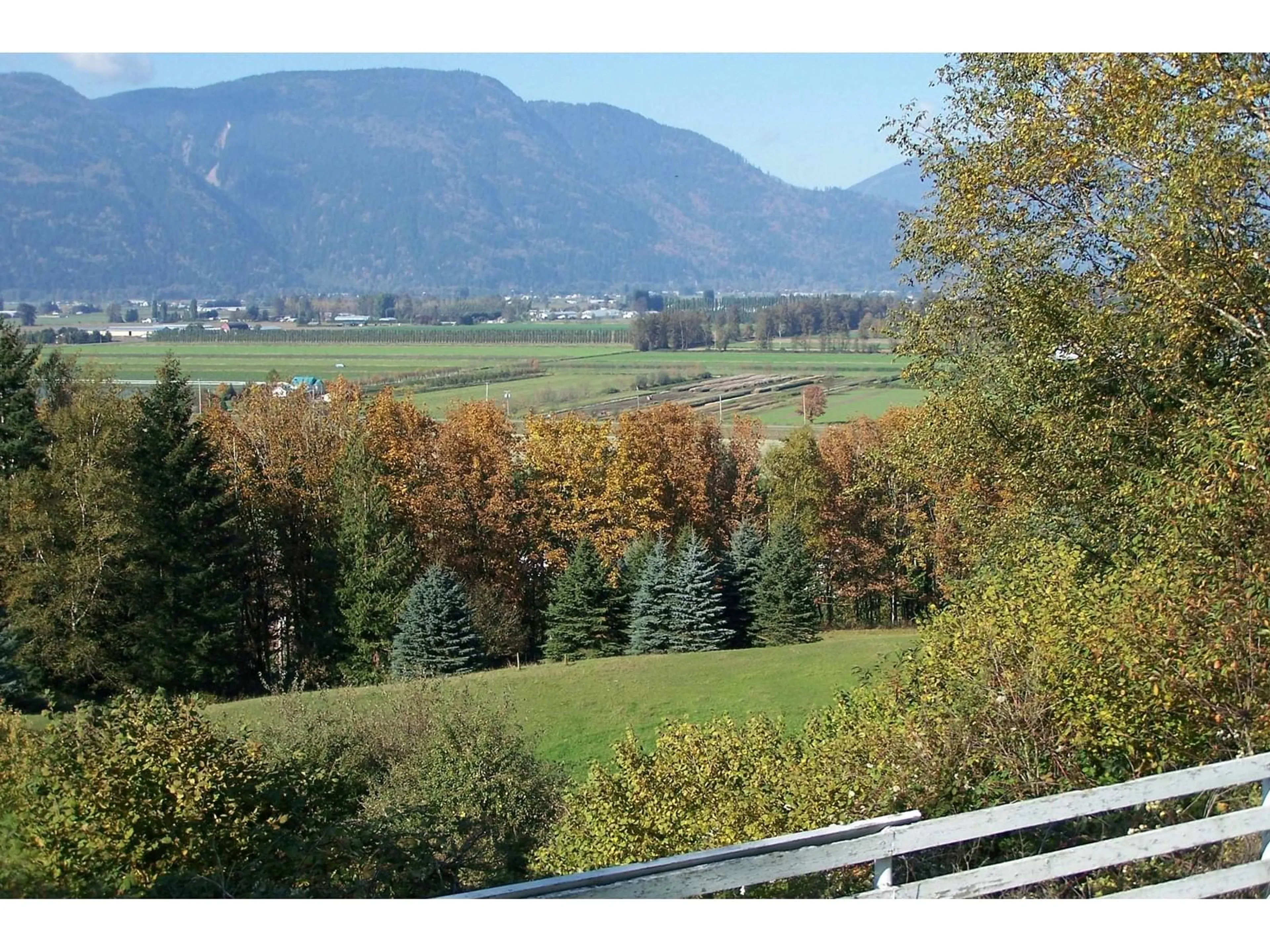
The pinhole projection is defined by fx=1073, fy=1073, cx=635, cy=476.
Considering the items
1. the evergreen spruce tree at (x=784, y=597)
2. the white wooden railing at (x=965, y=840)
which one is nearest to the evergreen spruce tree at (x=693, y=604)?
the evergreen spruce tree at (x=784, y=597)

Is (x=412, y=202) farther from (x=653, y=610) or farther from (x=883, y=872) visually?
(x=883, y=872)

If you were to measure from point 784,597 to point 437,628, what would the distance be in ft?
36.3

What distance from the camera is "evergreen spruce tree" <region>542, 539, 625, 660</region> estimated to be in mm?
32812

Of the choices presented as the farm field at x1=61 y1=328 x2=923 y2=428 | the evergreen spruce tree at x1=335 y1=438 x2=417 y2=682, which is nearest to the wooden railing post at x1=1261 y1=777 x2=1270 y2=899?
the evergreen spruce tree at x1=335 y1=438 x2=417 y2=682

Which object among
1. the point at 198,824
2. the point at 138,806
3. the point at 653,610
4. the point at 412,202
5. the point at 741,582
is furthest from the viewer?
the point at 412,202

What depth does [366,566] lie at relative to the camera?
3269 cm

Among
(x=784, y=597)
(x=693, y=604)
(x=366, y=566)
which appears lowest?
(x=784, y=597)

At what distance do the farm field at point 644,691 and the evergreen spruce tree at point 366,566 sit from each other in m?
4.70

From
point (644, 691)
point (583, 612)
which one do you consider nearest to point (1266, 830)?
point (644, 691)

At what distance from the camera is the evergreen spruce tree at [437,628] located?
29.8 m

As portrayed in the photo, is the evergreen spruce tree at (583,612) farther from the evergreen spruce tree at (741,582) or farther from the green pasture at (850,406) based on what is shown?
the green pasture at (850,406)

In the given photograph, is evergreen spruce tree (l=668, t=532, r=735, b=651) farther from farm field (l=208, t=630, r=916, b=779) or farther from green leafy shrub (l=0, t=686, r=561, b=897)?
green leafy shrub (l=0, t=686, r=561, b=897)

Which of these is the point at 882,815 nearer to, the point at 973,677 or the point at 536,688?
the point at 973,677

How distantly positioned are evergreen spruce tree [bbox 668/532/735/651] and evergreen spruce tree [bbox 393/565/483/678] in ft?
19.9
